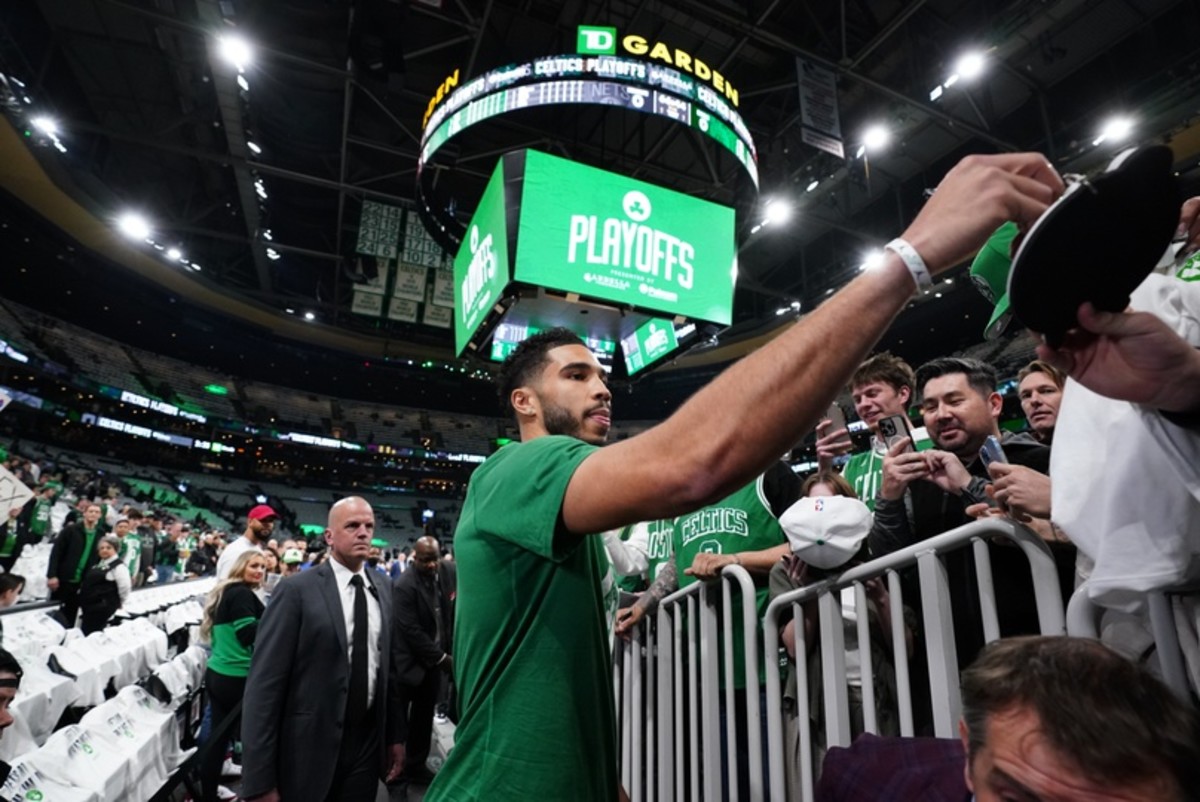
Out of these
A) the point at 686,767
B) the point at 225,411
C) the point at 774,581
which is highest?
the point at 225,411

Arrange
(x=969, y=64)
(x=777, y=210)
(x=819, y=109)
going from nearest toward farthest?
1. (x=969, y=64)
2. (x=819, y=109)
3. (x=777, y=210)

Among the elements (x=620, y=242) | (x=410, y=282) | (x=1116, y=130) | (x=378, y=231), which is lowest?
(x=620, y=242)

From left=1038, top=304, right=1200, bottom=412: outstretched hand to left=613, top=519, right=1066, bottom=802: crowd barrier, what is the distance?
0.49 meters

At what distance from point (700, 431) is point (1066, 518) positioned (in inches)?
19.8

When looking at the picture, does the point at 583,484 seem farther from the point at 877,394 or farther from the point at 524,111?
the point at 524,111

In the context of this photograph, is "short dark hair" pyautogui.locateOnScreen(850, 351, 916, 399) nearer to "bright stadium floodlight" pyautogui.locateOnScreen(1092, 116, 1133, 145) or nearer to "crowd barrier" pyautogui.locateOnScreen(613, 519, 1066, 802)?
"crowd barrier" pyautogui.locateOnScreen(613, 519, 1066, 802)

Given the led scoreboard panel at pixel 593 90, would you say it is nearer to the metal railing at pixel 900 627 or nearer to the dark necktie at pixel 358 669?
the dark necktie at pixel 358 669

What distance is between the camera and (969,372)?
89.0 inches

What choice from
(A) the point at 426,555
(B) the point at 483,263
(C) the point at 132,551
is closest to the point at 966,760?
(A) the point at 426,555

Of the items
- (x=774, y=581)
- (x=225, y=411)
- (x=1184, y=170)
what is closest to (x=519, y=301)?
(x=774, y=581)

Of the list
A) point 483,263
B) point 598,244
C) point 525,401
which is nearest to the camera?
point 525,401

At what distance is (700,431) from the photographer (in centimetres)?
91

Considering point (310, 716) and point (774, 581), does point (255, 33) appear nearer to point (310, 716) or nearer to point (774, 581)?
point (310, 716)

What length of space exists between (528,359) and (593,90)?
5.17 metres
